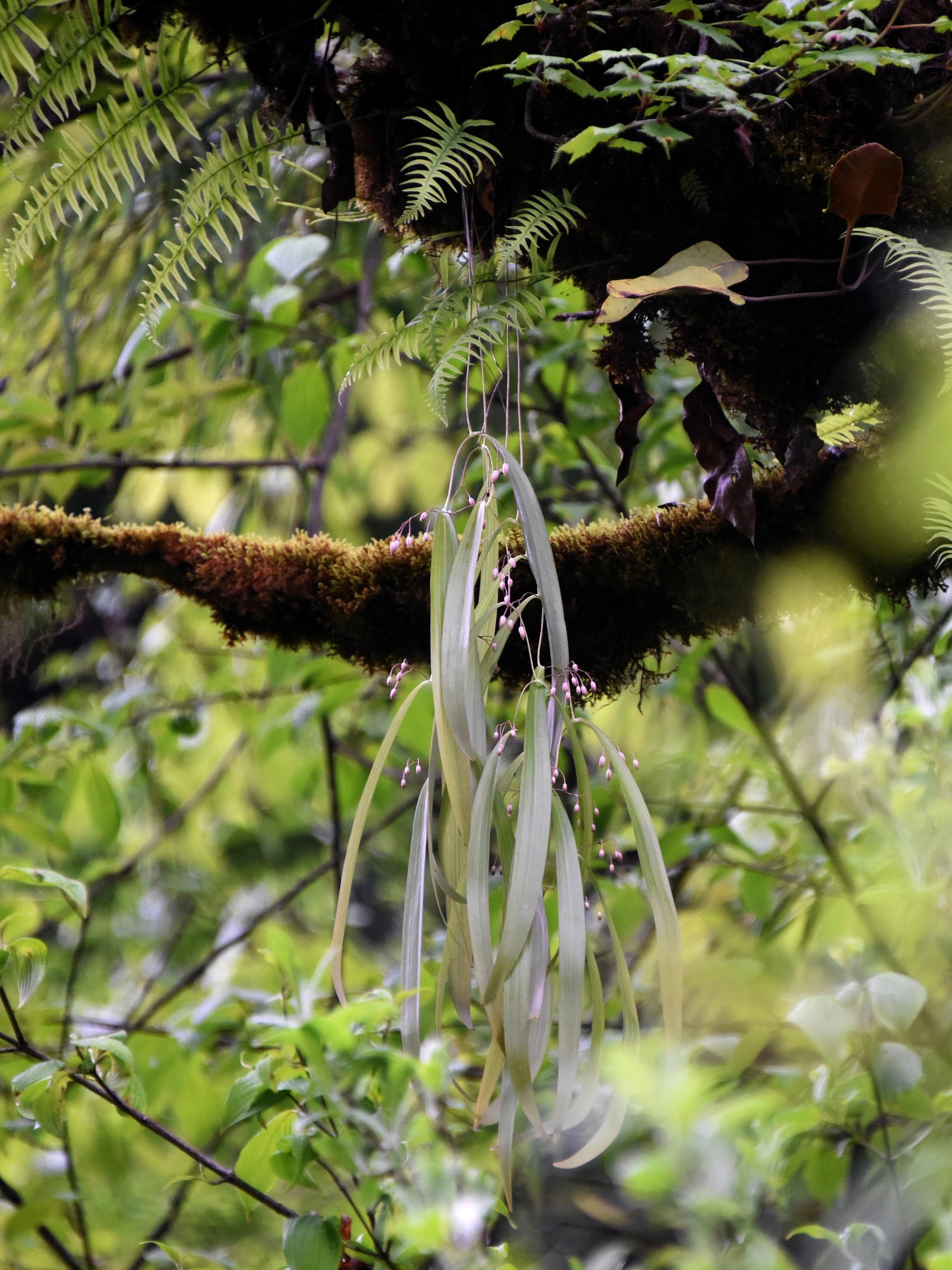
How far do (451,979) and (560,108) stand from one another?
64 centimetres

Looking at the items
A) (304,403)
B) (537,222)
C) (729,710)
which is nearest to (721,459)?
(537,222)

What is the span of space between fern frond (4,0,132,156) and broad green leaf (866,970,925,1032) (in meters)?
0.95

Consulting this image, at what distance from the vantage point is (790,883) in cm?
140

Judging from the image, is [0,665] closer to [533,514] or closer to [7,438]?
[533,514]

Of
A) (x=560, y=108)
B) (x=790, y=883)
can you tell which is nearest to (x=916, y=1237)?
(x=790, y=883)

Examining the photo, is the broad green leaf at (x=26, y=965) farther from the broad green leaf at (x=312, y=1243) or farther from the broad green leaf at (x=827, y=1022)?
the broad green leaf at (x=827, y=1022)

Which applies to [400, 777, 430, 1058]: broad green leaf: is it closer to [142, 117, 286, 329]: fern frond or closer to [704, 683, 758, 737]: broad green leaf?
[142, 117, 286, 329]: fern frond

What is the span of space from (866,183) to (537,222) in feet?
0.71

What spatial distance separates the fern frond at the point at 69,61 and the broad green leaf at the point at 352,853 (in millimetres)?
513

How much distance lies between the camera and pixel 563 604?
783 millimetres

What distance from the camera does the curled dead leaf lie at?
0.58 meters

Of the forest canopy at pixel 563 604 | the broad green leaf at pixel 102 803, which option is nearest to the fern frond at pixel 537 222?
the forest canopy at pixel 563 604

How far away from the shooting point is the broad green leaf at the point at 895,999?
77 cm

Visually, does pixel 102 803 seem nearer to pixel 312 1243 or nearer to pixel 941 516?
pixel 312 1243
